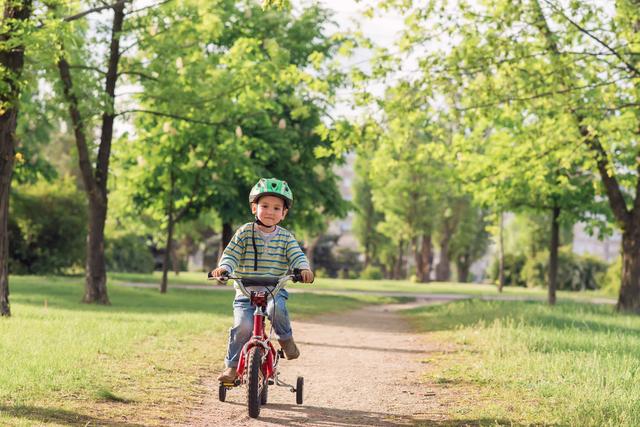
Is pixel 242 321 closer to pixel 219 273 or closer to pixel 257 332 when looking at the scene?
pixel 257 332

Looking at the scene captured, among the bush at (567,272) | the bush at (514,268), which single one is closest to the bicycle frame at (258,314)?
the bush at (567,272)

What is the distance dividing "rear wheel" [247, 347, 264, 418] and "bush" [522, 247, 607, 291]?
46802 millimetres

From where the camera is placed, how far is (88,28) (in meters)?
19.3

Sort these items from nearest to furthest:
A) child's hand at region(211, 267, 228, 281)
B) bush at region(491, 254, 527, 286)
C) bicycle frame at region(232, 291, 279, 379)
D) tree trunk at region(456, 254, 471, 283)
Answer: child's hand at region(211, 267, 228, 281)
bicycle frame at region(232, 291, 279, 379)
bush at region(491, 254, 527, 286)
tree trunk at region(456, 254, 471, 283)

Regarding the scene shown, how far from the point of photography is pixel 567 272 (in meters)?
51.6

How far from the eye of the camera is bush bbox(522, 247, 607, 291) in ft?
169

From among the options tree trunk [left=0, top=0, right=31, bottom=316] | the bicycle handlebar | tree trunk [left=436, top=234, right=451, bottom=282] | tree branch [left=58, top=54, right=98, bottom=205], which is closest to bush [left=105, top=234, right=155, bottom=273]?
tree branch [left=58, top=54, right=98, bottom=205]

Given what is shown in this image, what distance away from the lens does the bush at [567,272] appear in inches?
2029

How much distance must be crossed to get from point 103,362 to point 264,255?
342cm

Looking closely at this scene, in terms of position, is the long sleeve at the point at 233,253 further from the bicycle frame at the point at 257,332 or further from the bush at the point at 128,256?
the bush at the point at 128,256

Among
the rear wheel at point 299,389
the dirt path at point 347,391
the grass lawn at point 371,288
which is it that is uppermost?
the grass lawn at point 371,288

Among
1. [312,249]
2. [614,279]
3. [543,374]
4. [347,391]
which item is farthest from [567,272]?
[347,391]

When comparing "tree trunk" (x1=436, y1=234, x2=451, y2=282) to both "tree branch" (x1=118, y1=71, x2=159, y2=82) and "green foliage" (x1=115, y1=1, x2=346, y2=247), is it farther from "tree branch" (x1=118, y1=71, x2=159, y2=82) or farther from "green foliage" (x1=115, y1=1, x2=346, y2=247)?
"tree branch" (x1=118, y1=71, x2=159, y2=82)

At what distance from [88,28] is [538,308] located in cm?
1283
